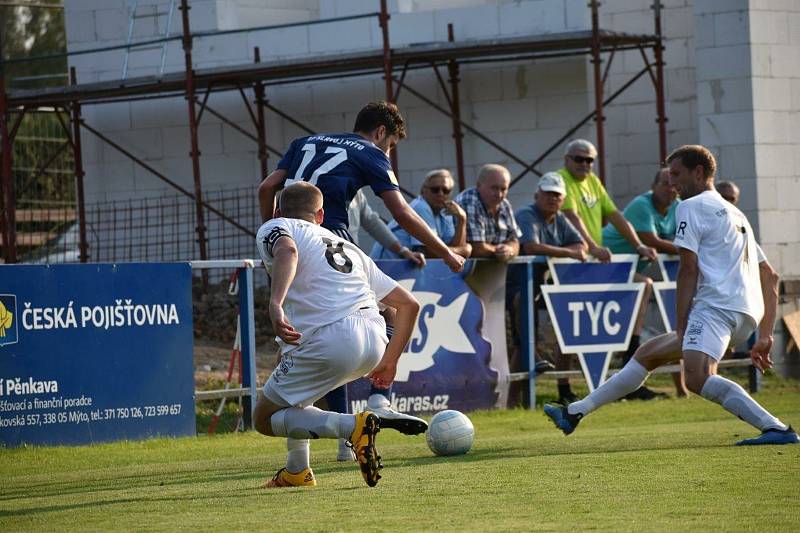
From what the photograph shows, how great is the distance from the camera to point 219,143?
21891 millimetres

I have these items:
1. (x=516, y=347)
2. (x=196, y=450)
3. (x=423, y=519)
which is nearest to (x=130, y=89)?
(x=516, y=347)

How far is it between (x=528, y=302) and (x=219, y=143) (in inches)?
386

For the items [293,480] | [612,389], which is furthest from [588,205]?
[293,480]

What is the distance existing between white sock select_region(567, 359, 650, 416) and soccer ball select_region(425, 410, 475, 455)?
2.99 feet

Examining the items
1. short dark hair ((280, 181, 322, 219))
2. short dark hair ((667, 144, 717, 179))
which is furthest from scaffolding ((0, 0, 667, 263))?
short dark hair ((280, 181, 322, 219))

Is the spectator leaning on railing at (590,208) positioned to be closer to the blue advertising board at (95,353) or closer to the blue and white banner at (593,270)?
the blue and white banner at (593,270)

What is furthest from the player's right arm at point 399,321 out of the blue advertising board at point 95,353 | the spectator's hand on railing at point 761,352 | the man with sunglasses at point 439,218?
the man with sunglasses at point 439,218

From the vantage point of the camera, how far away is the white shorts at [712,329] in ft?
29.7

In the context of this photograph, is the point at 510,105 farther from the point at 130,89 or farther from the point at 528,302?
the point at 528,302

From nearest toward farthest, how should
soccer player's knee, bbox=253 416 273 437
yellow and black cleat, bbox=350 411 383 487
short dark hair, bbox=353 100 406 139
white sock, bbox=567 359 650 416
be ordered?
1. yellow and black cleat, bbox=350 411 383 487
2. soccer player's knee, bbox=253 416 273 437
3. short dark hair, bbox=353 100 406 139
4. white sock, bbox=567 359 650 416

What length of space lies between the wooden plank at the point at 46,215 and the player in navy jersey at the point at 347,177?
1707 cm

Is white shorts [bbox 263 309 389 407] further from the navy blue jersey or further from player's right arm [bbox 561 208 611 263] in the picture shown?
player's right arm [bbox 561 208 611 263]

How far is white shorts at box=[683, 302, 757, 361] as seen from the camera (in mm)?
9055

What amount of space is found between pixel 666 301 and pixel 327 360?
7.57 metres
